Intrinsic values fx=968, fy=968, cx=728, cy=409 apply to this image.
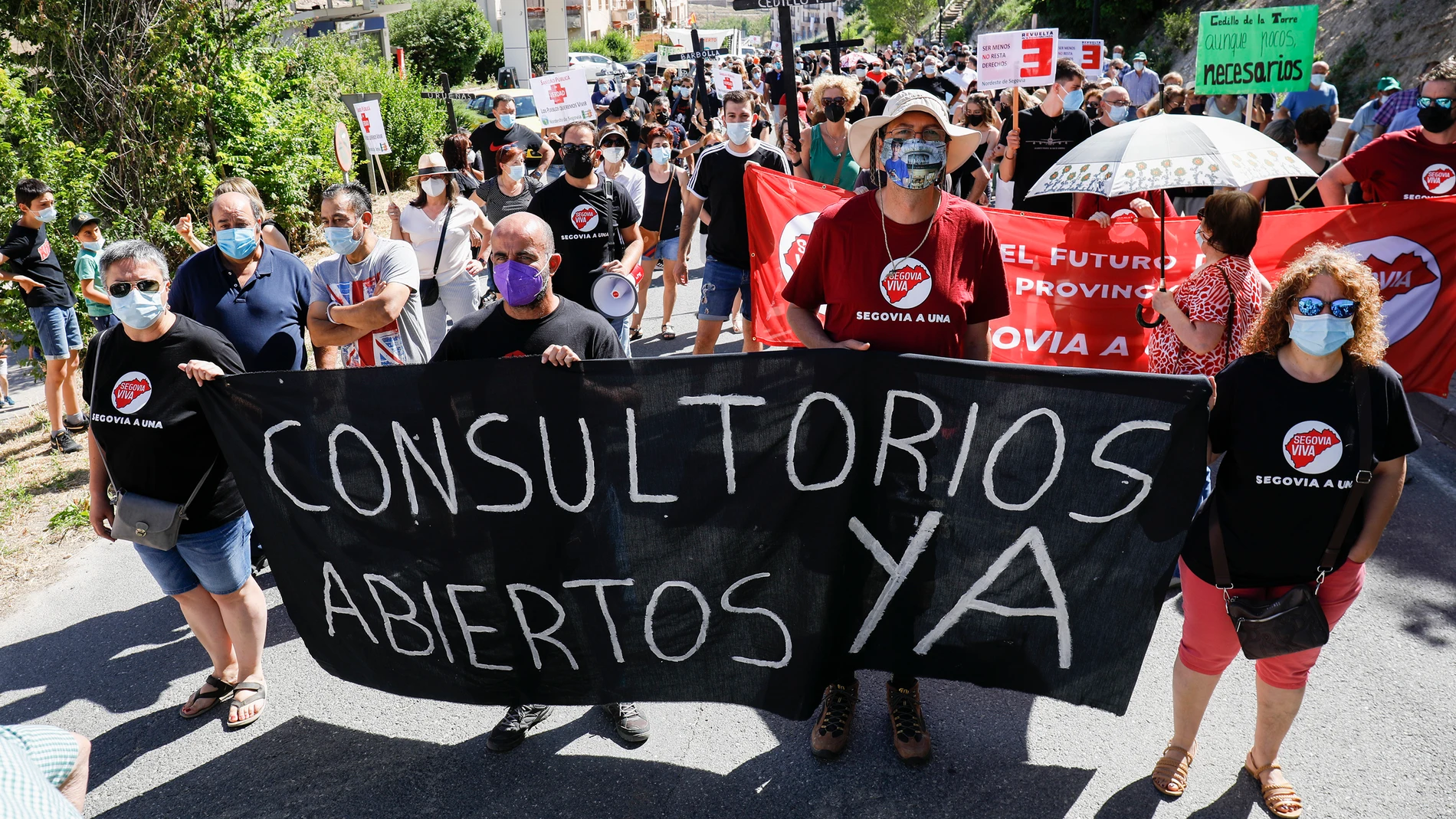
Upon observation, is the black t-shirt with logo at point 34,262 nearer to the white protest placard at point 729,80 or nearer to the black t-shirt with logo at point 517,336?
the black t-shirt with logo at point 517,336

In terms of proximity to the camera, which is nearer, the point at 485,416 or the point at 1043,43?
the point at 485,416

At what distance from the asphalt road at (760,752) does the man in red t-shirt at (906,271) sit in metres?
0.16

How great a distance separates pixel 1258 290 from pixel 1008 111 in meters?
7.99

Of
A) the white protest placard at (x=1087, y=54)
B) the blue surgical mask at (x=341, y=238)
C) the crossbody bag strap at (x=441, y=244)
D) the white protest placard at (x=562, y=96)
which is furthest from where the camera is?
the white protest placard at (x=1087, y=54)

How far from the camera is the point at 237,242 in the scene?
405 cm

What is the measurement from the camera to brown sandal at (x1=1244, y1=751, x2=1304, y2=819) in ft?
9.59

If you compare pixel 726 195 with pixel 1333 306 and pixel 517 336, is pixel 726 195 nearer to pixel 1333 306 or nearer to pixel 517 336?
pixel 517 336

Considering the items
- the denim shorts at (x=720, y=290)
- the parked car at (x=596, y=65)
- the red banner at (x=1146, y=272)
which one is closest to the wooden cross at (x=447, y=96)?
the parked car at (x=596, y=65)

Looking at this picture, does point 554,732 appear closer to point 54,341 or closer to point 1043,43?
point 54,341

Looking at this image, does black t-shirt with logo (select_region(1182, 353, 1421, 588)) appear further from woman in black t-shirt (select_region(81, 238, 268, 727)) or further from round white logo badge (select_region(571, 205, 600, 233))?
round white logo badge (select_region(571, 205, 600, 233))

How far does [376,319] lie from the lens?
4.41 meters

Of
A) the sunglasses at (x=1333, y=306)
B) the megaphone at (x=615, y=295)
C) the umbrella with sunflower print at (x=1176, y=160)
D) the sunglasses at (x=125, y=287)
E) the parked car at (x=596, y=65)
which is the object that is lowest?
the megaphone at (x=615, y=295)

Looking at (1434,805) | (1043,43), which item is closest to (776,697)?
(1434,805)

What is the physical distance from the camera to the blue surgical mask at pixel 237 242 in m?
4.03
